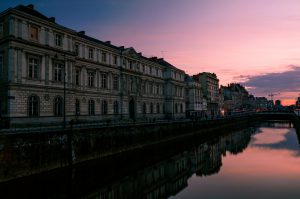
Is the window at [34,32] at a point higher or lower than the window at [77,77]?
→ higher

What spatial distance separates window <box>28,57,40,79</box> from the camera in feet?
106

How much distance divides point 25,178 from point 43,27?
21.4 metres

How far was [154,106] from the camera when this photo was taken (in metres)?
64.1

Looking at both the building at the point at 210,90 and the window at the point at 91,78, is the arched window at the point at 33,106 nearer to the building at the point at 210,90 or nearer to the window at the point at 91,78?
the window at the point at 91,78

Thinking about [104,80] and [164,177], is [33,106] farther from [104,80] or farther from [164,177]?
[164,177]

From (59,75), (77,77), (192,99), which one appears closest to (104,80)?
(77,77)

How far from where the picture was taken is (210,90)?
105m

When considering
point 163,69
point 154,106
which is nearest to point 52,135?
point 154,106

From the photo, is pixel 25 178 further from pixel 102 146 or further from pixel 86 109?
A: pixel 86 109

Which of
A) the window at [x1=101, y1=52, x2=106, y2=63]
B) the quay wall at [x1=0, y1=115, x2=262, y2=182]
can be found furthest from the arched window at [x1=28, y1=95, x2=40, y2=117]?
the window at [x1=101, y1=52, x2=106, y2=63]

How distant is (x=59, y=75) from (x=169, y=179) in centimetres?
2191

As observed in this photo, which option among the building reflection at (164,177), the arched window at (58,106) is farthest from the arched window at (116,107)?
the building reflection at (164,177)

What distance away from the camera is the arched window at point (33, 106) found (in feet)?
104

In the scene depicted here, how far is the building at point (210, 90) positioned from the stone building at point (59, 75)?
4756 centimetres
